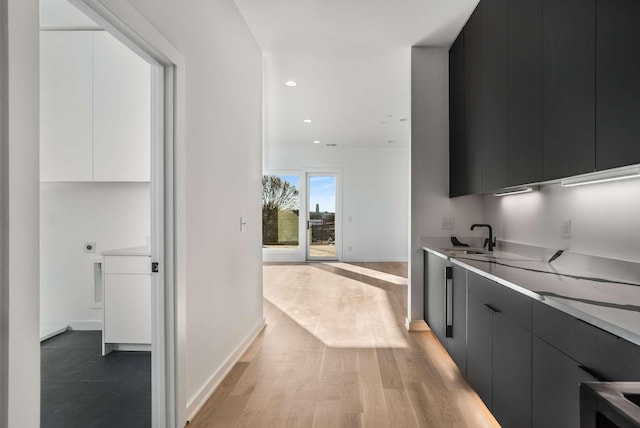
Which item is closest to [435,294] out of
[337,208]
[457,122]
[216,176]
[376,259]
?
[457,122]

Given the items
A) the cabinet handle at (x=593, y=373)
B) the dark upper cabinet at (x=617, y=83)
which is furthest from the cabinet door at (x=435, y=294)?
the cabinet handle at (x=593, y=373)

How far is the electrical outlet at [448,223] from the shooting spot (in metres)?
3.64

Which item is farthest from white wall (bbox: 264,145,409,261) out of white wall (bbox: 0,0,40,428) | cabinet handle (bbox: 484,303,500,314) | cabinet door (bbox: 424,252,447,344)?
white wall (bbox: 0,0,40,428)

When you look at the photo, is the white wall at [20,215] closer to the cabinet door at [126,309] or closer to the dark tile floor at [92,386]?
the dark tile floor at [92,386]

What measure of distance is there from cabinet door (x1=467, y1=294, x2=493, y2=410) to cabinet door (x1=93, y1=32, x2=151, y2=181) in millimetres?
2943

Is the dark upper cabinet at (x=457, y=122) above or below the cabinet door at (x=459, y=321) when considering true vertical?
above

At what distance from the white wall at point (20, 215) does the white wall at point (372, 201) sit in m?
8.06

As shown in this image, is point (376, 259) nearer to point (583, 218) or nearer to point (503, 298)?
point (583, 218)

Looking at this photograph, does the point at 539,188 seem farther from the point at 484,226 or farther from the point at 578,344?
the point at 578,344

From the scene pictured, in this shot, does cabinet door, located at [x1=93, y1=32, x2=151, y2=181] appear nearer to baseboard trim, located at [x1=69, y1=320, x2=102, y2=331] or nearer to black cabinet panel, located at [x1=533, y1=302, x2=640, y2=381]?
baseboard trim, located at [x1=69, y1=320, x2=102, y2=331]

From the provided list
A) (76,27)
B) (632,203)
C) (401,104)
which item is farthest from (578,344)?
(401,104)

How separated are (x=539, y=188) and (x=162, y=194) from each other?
8.26 ft

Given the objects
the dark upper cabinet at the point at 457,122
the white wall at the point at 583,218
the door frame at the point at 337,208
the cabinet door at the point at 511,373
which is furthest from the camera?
the door frame at the point at 337,208

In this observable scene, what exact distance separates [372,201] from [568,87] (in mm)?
7397
